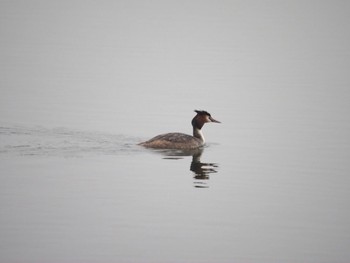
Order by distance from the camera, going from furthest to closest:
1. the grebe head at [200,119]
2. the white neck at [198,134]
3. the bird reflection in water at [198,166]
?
the grebe head at [200,119] < the white neck at [198,134] < the bird reflection in water at [198,166]

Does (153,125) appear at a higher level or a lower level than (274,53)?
lower

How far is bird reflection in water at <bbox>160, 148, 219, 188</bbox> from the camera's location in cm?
1856

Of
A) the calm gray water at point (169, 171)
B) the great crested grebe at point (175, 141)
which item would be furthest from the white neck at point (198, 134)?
the calm gray water at point (169, 171)

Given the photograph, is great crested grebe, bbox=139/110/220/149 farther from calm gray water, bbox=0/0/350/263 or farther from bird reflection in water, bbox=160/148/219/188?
calm gray water, bbox=0/0/350/263

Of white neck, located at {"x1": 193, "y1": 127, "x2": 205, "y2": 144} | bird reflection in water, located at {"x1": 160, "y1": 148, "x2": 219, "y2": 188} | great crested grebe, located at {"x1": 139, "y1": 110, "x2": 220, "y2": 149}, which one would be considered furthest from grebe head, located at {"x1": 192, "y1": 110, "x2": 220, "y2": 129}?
bird reflection in water, located at {"x1": 160, "y1": 148, "x2": 219, "y2": 188}

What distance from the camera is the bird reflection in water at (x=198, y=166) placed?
18564 mm

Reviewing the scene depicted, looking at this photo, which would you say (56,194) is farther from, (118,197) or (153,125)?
(153,125)

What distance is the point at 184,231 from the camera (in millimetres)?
14742

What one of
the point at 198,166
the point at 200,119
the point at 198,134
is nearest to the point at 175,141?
the point at 198,134

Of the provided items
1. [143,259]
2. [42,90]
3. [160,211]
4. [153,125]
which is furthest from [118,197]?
[42,90]

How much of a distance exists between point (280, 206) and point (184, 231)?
3.01 metres

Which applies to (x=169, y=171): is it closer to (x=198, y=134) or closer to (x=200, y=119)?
(x=198, y=134)

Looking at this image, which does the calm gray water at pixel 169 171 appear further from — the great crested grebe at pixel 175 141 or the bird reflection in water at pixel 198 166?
the great crested grebe at pixel 175 141

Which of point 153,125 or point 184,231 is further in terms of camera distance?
point 153,125
